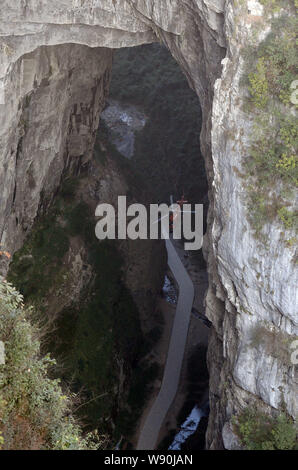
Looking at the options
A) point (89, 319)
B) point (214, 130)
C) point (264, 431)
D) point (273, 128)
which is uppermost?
point (214, 130)

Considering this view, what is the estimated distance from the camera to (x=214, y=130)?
16000 mm

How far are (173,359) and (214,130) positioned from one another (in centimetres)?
1638

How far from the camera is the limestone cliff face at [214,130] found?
1537 cm

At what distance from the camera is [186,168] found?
43.4 metres

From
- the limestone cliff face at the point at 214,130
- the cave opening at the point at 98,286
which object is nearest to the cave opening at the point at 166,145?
the cave opening at the point at 98,286

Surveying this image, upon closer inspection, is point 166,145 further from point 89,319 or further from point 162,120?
point 89,319

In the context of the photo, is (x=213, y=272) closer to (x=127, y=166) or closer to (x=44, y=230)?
(x=44, y=230)

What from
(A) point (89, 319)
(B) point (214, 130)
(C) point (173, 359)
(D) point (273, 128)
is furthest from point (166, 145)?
(D) point (273, 128)

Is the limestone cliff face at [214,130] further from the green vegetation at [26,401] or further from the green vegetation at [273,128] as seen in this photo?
the green vegetation at [26,401]

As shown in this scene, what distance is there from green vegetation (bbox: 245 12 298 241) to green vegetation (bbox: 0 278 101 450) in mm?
6583

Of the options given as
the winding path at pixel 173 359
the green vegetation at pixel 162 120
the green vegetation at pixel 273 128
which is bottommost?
the winding path at pixel 173 359

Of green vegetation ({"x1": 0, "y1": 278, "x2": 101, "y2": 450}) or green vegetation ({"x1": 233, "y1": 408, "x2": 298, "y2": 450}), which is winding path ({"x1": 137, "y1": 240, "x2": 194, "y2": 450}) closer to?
green vegetation ({"x1": 233, "y1": 408, "x2": 298, "y2": 450})

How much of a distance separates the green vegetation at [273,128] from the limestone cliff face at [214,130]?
0.35 m

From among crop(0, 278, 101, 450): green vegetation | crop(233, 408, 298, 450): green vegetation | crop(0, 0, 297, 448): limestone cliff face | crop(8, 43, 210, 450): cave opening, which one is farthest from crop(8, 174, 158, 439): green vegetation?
crop(0, 278, 101, 450): green vegetation
